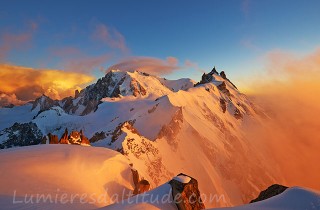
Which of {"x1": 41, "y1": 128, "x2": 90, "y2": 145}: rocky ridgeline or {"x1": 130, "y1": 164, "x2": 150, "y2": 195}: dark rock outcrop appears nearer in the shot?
{"x1": 130, "y1": 164, "x2": 150, "y2": 195}: dark rock outcrop

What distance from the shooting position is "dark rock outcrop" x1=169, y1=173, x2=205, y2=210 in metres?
23.6

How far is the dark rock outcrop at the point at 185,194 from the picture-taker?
23594 millimetres

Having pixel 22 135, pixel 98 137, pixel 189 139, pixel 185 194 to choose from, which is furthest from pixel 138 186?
pixel 22 135

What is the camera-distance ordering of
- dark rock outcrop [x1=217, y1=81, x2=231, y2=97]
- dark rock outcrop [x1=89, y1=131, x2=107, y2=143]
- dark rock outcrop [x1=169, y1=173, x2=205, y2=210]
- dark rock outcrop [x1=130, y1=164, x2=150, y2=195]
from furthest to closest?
dark rock outcrop [x1=217, y1=81, x2=231, y2=97]
dark rock outcrop [x1=89, y1=131, x2=107, y2=143]
dark rock outcrop [x1=130, y1=164, x2=150, y2=195]
dark rock outcrop [x1=169, y1=173, x2=205, y2=210]

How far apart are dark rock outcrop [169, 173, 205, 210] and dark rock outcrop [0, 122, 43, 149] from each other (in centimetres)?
16260

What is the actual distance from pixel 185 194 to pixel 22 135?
178m

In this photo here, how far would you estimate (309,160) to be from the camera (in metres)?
154

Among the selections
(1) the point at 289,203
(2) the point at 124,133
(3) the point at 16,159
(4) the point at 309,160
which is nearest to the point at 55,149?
(3) the point at 16,159

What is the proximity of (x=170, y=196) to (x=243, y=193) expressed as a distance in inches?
3426

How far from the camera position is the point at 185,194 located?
24.5 meters

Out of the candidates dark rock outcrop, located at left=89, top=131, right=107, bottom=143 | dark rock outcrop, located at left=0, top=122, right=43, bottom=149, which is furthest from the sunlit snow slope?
dark rock outcrop, located at left=0, top=122, right=43, bottom=149

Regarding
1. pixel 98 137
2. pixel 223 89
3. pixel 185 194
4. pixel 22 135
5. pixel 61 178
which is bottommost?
pixel 185 194

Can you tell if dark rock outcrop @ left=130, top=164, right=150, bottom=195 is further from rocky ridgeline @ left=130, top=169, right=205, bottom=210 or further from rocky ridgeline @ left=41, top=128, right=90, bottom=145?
rocky ridgeline @ left=41, top=128, right=90, bottom=145

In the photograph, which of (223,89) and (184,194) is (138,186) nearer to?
(184,194)
